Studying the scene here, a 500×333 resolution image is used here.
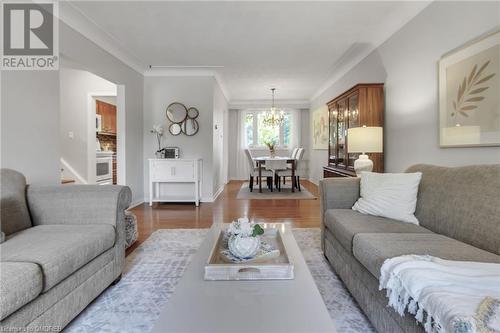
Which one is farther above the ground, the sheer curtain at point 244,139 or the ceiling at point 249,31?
the ceiling at point 249,31

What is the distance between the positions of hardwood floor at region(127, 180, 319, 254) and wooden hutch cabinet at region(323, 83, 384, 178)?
83 centimetres

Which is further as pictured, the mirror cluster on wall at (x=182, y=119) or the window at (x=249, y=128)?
the window at (x=249, y=128)

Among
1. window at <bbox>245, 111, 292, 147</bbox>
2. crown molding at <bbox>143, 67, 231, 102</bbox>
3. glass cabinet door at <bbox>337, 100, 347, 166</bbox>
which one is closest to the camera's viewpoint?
glass cabinet door at <bbox>337, 100, 347, 166</bbox>

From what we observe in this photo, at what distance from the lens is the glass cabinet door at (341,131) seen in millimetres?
4337

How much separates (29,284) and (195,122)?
426cm

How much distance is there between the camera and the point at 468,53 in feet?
7.04

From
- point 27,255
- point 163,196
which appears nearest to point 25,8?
Answer: point 27,255

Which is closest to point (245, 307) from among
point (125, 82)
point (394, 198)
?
point (394, 198)

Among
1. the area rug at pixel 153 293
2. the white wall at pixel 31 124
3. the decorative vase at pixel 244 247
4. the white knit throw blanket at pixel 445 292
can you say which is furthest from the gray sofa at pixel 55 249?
the white knit throw blanket at pixel 445 292

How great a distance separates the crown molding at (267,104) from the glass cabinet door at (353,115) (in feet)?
14.9

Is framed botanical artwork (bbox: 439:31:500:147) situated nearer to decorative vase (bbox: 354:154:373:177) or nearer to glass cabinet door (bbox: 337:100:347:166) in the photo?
decorative vase (bbox: 354:154:373:177)

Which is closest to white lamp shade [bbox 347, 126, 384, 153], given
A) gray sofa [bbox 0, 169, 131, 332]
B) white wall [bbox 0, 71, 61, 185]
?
gray sofa [bbox 0, 169, 131, 332]

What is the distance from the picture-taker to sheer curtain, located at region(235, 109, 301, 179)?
886cm

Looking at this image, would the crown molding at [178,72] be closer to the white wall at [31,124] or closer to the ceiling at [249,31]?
the ceiling at [249,31]
